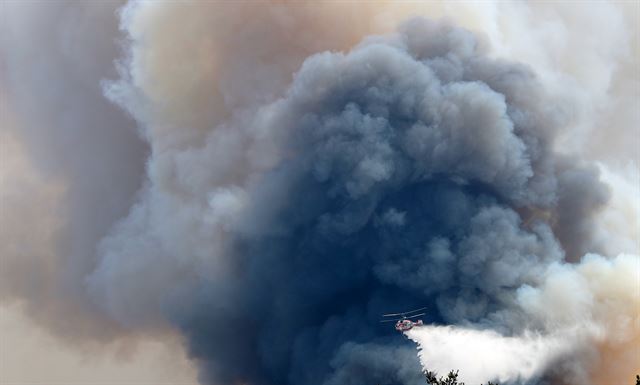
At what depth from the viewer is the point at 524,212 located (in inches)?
3937

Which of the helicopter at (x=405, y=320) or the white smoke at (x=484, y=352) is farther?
the helicopter at (x=405, y=320)

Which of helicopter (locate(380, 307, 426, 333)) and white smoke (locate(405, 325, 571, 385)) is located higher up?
helicopter (locate(380, 307, 426, 333))

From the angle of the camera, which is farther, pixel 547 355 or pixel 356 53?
pixel 356 53

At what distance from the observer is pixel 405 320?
91500mm

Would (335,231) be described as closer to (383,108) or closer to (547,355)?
(383,108)

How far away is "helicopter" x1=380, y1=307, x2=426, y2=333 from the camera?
3583 inches

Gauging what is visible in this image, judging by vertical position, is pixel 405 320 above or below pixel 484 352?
above

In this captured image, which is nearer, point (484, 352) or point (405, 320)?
point (484, 352)

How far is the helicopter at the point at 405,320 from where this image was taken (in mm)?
91000

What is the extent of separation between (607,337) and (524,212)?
1378 cm

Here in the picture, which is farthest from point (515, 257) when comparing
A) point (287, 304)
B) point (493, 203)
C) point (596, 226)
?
point (287, 304)

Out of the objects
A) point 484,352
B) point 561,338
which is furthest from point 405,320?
point 561,338

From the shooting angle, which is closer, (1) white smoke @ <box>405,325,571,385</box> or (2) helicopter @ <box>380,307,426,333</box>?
(1) white smoke @ <box>405,325,571,385</box>

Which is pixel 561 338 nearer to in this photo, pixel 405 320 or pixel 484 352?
pixel 484 352
